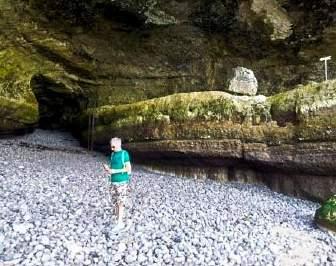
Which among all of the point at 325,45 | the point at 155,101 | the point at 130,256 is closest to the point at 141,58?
the point at 155,101

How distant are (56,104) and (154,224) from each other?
14.3 m

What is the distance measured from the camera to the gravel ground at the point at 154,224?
16.1ft

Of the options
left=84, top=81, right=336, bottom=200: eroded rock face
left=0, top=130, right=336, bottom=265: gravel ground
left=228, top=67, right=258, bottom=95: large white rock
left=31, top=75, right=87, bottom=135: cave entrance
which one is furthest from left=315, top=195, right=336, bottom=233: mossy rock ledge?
left=31, top=75, right=87, bottom=135: cave entrance

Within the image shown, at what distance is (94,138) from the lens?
50.6 ft

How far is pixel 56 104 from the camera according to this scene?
19125 mm

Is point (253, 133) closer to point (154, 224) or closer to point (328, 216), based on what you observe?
point (328, 216)

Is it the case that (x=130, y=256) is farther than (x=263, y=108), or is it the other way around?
(x=263, y=108)

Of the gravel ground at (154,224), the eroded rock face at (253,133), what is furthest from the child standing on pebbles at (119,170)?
the eroded rock face at (253,133)

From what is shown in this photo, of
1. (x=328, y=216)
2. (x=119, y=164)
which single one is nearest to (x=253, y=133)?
(x=328, y=216)

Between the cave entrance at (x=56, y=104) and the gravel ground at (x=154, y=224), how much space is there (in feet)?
25.5

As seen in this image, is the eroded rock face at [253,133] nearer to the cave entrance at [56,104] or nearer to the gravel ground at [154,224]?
the gravel ground at [154,224]

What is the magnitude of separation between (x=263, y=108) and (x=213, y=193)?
8.63 feet

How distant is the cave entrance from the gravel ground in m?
7.78

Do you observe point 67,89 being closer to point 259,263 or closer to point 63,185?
point 63,185
